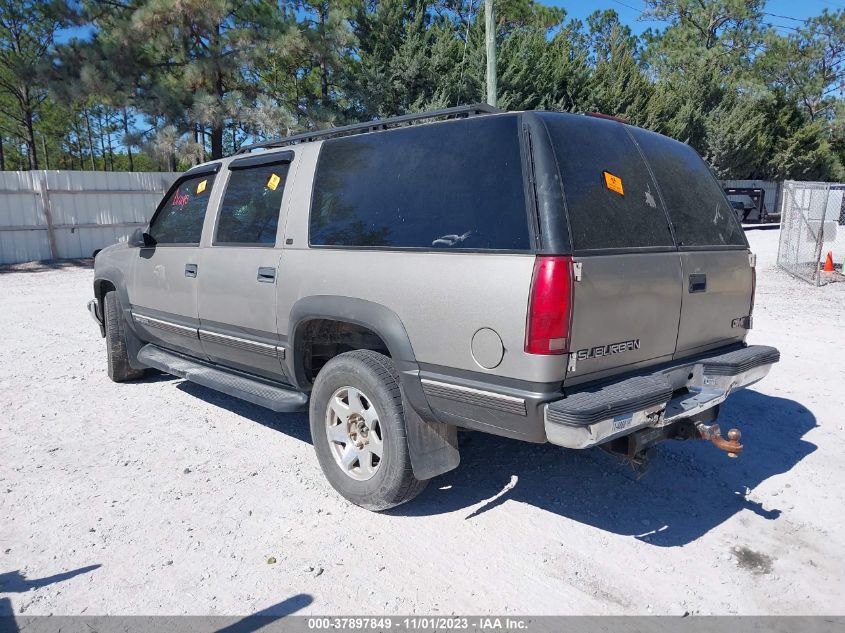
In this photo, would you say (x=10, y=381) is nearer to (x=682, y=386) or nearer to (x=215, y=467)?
(x=215, y=467)

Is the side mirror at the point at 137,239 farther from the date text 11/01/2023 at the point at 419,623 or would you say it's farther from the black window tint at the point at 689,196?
the black window tint at the point at 689,196

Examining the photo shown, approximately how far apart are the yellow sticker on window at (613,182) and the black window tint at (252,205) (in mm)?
2052

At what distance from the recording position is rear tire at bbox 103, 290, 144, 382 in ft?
19.5

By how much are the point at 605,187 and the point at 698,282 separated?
81cm

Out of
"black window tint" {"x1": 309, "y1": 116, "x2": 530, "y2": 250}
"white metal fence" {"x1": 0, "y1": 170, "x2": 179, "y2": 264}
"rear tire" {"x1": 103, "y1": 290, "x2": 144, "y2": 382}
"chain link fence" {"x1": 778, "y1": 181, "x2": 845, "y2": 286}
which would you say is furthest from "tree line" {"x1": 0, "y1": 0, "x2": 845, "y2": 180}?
"black window tint" {"x1": 309, "y1": 116, "x2": 530, "y2": 250}

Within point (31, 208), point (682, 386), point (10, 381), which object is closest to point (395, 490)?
point (682, 386)

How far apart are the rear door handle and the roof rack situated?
4.51 ft

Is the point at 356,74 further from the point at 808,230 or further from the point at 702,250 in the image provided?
the point at 702,250

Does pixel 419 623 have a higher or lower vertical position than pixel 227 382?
lower

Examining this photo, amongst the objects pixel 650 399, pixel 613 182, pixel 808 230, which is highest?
pixel 613 182

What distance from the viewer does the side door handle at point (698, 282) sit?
348 centimetres

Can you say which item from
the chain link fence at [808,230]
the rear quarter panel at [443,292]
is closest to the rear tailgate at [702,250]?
the rear quarter panel at [443,292]

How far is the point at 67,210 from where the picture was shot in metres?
18.1

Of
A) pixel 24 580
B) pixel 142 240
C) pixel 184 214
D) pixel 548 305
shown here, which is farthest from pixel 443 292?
pixel 142 240
